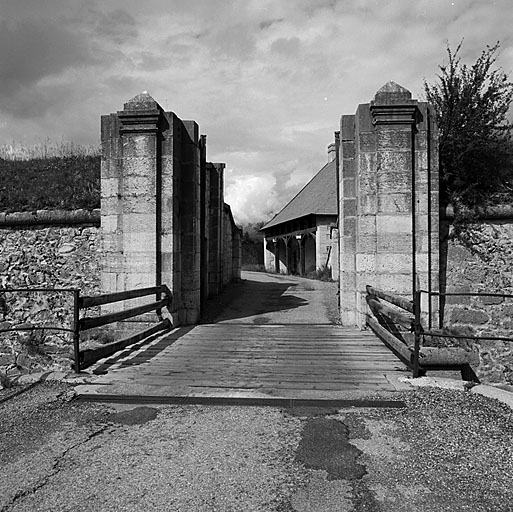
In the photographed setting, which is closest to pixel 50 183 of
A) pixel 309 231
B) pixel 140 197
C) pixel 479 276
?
pixel 140 197

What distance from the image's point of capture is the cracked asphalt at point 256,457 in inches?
101

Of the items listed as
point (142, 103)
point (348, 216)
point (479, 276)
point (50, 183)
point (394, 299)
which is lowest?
point (394, 299)

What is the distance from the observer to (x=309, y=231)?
83.1 ft

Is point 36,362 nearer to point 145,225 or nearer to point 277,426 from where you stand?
point 145,225

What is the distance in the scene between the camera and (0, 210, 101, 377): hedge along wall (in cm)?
932

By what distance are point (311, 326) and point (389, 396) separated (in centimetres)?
435

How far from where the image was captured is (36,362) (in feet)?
30.8

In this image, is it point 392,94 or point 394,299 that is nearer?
point 394,299

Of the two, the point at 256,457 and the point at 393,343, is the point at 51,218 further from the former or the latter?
the point at 256,457

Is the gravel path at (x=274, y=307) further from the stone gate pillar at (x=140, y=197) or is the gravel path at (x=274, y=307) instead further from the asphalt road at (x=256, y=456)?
the asphalt road at (x=256, y=456)

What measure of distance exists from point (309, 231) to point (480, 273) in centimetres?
1727

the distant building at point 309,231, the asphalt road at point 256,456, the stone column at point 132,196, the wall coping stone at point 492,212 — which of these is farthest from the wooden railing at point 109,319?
the distant building at point 309,231

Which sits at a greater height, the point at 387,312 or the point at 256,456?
the point at 387,312

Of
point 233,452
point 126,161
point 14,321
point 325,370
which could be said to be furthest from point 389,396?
point 14,321
